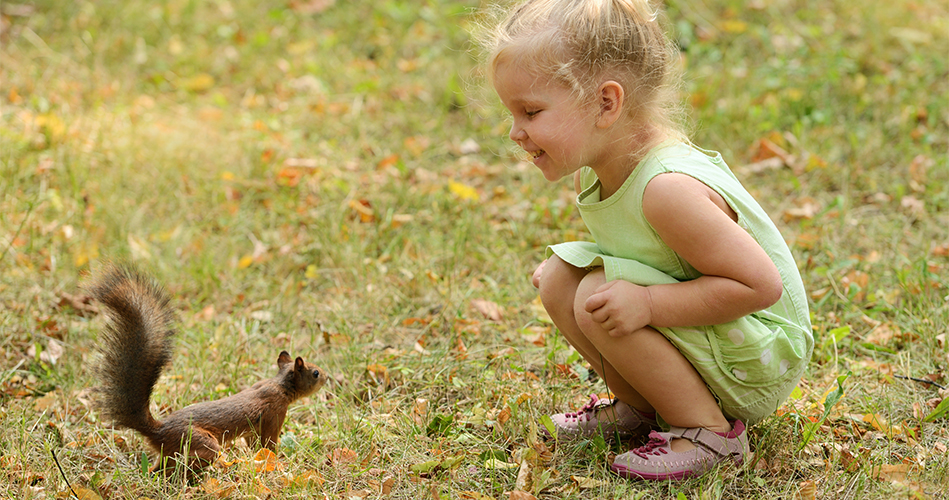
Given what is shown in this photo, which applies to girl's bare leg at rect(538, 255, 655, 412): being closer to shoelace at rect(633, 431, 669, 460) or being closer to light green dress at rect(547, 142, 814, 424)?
light green dress at rect(547, 142, 814, 424)

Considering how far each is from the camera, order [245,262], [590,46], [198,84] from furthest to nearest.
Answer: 1. [198,84]
2. [245,262]
3. [590,46]

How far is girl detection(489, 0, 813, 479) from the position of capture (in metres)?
1.75

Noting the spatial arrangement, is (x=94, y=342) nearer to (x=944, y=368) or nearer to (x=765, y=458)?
(x=765, y=458)

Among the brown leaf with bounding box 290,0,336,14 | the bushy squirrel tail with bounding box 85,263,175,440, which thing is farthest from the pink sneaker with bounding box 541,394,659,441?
the brown leaf with bounding box 290,0,336,14

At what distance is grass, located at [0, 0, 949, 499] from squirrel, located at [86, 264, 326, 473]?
0.07 meters

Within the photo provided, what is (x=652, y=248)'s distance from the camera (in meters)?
1.87

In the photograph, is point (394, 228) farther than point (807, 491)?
Yes

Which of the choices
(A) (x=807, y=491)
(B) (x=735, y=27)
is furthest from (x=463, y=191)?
(B) (x=735, y=27)

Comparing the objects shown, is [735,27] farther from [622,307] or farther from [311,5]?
[622,307]

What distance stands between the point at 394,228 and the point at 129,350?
1.60 m

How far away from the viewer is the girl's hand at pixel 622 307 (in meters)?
1.78

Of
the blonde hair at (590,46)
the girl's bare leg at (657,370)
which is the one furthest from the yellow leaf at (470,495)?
the blonde hair at (590,46)

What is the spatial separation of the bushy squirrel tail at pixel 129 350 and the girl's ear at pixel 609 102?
1.15 meters

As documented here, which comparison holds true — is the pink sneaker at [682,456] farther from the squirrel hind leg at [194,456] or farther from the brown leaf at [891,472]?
the squirrel hind leg at [194,456]
